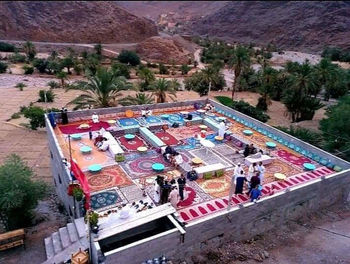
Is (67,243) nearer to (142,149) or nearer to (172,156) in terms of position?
(172,156)

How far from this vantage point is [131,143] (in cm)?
1919

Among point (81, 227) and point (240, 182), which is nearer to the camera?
point (81, 227)

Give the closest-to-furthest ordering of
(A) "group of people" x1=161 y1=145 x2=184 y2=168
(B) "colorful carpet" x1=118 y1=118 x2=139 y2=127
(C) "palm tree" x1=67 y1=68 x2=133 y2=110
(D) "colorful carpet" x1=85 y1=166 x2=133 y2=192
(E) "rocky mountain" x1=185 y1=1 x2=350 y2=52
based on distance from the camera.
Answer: (D) "colorful carpet" x1=85 y1=166 x2=133 y2=192
(A) "group of people" x1=161 y1=145 x2=184 y2=168
(B) "colorful carpet" x1=118 y1=118 x2=139 y2=127
(C) "palm tree" x1=67 y1=68 x2=133 y2=110
(E) "rocky mountain" x1=185 y1=1 x2=350 y2=52

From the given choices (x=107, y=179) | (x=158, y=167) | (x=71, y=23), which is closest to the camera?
(x=107, y=179)

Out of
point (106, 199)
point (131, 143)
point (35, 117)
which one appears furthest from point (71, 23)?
point (106, 199)

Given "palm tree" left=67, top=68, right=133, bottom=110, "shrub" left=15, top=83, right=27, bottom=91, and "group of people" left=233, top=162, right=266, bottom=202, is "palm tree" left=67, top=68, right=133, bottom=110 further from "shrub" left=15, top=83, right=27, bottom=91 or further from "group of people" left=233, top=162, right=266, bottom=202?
"shrub" left=15, top=83, right=27, bottom=91

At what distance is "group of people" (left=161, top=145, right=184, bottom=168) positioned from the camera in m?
16.7

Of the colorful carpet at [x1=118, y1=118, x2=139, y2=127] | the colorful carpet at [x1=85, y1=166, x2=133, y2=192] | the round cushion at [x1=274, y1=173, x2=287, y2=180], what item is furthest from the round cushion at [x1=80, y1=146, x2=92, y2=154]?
the round cushion at [x1=274, y1=173, x2=287, y2=180]

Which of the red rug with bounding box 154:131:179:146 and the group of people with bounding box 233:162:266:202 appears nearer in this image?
the group of people with bounding box 233:162:266:202

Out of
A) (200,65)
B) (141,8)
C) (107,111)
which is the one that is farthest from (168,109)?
(141,8)

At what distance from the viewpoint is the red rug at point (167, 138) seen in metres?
19.3

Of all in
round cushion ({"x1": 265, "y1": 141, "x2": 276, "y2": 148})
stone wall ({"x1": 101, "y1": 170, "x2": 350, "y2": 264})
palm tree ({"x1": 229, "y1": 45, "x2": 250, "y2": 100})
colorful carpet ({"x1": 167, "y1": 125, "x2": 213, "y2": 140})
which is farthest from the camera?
palm tree ({"x1": 229, "y1": 45, "x2": 250, "y2": 100})

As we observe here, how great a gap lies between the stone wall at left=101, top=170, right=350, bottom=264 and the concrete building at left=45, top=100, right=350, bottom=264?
44 millimetres

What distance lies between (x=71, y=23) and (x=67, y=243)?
9507 centimetres
